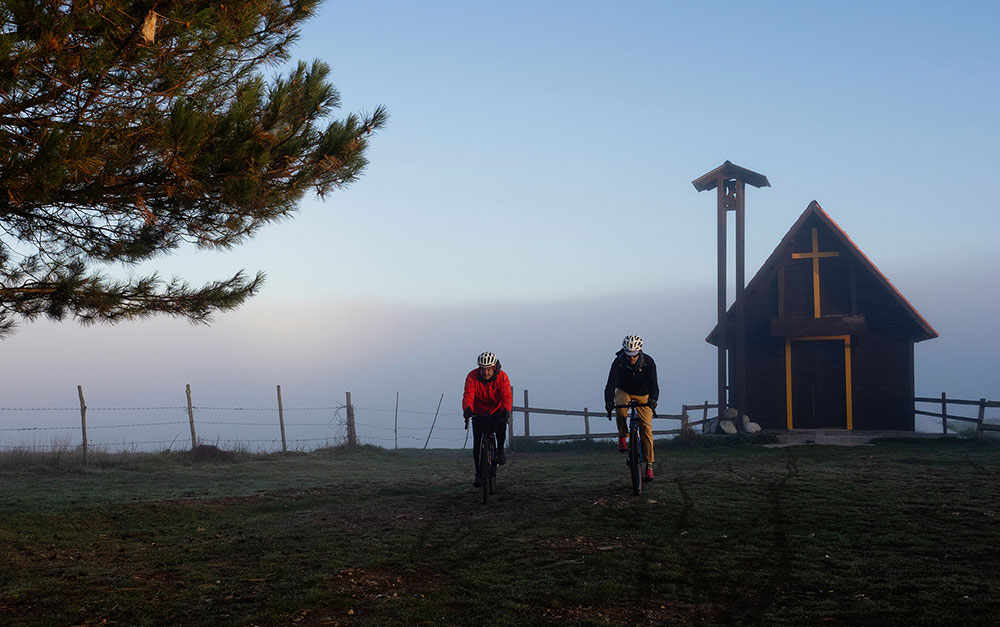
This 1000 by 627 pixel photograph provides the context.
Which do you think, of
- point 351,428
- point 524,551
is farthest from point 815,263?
point 524,551

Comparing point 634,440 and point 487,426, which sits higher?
point 487,426

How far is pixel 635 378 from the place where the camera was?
10211 mm

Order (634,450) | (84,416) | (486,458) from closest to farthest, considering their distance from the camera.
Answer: (634,450)
(486,458)
(84,416)

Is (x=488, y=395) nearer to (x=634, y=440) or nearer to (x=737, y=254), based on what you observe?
(x=634, y=440)

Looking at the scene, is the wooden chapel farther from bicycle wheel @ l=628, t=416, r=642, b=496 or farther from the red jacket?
the red jacket

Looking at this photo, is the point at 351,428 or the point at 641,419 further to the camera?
the point at 351,428

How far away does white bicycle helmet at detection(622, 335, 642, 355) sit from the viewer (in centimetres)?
1015

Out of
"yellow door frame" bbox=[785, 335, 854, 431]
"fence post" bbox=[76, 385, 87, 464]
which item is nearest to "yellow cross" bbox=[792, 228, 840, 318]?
"yellow door frame" bbox=[785, 335, 854, 431]

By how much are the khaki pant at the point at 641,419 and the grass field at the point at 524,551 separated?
65 centimetres

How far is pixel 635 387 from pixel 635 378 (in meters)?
0.11

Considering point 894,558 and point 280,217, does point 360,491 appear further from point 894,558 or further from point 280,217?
point 894,558

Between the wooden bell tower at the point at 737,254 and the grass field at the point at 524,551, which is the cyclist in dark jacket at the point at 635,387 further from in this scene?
the wooden bell tower at the point at 737,254

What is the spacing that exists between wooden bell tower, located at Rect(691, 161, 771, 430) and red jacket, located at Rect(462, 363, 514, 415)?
46.1ft

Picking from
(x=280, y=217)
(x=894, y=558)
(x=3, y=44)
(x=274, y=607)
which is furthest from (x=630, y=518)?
(x=3, y=44)
